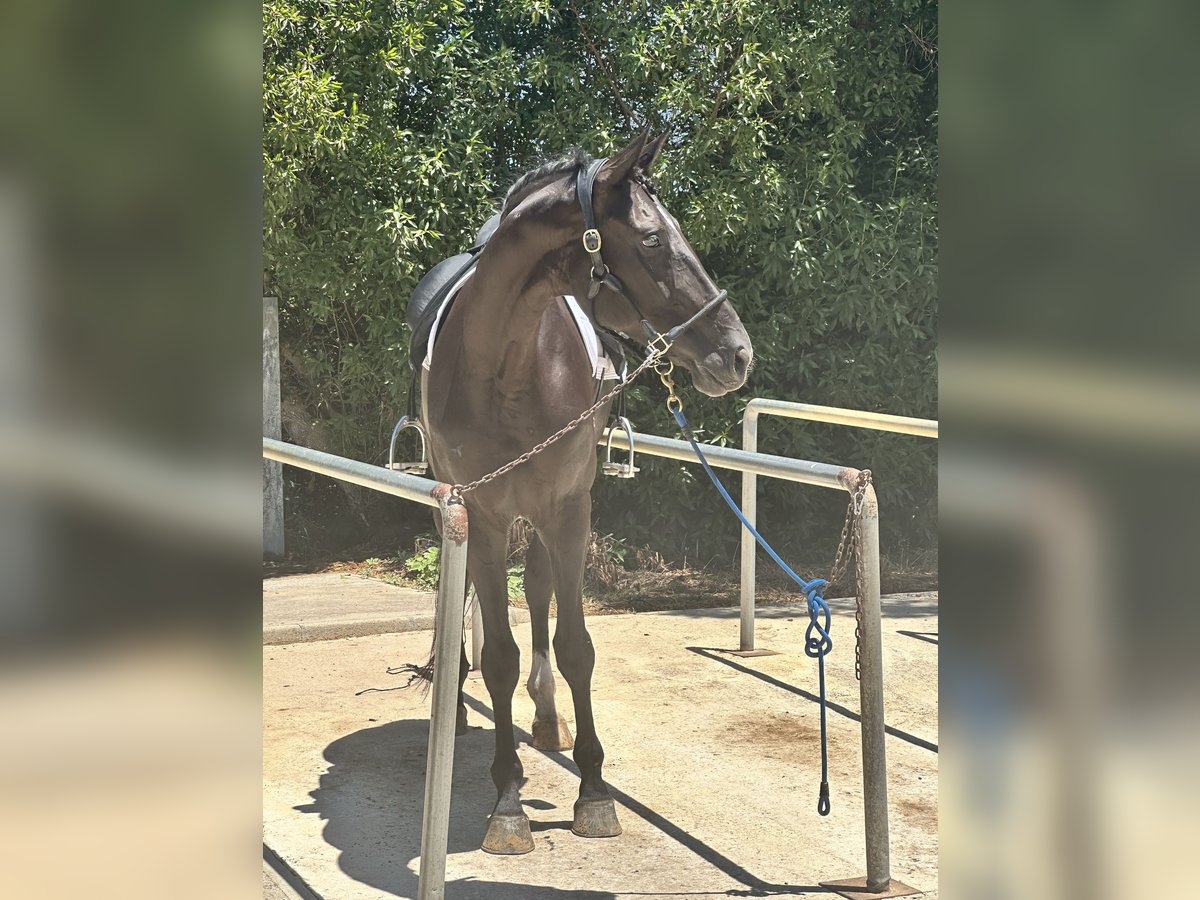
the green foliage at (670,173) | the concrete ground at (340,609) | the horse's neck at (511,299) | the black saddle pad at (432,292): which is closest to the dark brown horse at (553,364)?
the horse's neck at (511,299)

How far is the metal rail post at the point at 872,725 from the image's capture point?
313 cm

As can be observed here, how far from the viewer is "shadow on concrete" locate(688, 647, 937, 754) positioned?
4.53m

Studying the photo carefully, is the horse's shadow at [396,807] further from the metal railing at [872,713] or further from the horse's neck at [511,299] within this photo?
the horse's neck at [511,299]

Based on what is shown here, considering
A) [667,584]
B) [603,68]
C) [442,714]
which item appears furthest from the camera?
[667,584]

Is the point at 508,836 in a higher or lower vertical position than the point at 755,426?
lower

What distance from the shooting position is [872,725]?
124 inches

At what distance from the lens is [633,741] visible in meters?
4.58

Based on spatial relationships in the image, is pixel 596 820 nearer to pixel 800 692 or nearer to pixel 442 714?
pixel 442 714

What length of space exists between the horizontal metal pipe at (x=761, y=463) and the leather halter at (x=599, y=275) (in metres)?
0.54

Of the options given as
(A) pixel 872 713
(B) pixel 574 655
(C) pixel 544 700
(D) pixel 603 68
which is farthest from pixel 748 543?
(D) pixel 603 68

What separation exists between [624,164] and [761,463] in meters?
1.06
